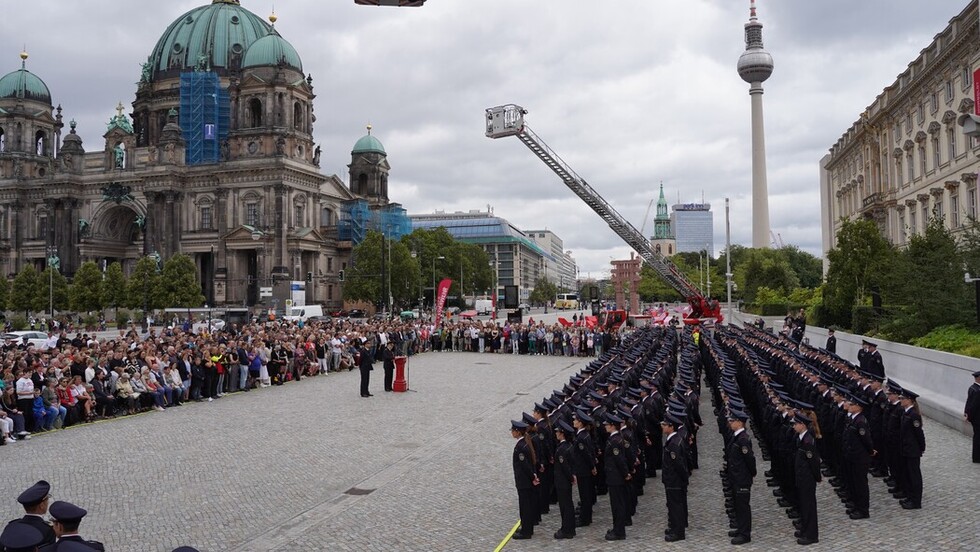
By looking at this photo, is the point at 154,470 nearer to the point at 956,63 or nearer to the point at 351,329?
the point at 351,329

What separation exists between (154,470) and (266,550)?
504cm

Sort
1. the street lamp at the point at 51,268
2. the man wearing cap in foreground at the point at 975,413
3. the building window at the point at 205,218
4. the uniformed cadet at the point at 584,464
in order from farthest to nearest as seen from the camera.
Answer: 1. the building window at the point at 205,218
2. the street lamp at the point at 51,268
3. the man wearing cap in foreground at the point at 975,413
4. the uniformed cadet at the point at 584,464

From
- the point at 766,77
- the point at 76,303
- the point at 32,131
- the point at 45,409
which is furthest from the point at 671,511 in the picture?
the point at 766,77

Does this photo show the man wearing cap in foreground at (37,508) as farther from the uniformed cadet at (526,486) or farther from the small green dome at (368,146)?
the small green dome at (368,146)

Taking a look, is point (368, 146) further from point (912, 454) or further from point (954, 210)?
point (912, 454)

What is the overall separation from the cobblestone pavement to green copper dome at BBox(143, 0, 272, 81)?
80.2 metres

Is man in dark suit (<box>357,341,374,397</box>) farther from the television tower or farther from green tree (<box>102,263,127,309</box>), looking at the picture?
the television tower

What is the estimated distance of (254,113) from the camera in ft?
266

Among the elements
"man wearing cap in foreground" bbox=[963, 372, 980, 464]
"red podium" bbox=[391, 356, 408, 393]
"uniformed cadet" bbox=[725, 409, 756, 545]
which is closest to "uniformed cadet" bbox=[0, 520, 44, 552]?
"uniformed cadet" bbox=[725, 409, 756, 545]

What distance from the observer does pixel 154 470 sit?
13055 millimetres

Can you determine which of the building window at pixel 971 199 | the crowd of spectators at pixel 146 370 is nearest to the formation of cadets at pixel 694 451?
the crowd of spectators at pixel 146 370

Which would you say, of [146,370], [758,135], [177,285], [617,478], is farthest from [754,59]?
[617,478]

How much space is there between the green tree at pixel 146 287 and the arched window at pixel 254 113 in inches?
765

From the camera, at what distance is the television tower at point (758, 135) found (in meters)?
114
